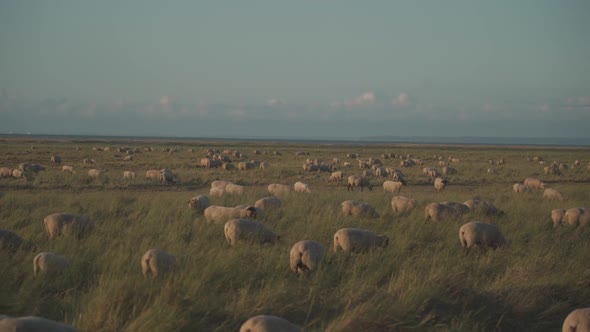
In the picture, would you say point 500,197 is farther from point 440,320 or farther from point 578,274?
point 440,320

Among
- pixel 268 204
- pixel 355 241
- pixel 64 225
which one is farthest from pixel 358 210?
pixel 64 225

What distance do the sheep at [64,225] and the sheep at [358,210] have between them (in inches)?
255

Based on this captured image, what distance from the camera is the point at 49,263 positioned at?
22.7ft

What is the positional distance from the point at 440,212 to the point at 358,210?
2137mm

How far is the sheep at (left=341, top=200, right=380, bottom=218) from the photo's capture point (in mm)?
12555

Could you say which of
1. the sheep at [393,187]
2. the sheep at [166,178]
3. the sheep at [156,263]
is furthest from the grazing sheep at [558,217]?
the sheep at [166,178]

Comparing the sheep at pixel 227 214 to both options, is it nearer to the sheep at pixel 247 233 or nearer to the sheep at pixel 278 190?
the sheep at pixel 247 233

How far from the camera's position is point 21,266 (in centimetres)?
701

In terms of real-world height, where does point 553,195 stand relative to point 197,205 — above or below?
below

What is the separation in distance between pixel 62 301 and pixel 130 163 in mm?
30744

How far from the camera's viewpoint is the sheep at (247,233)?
361 inches

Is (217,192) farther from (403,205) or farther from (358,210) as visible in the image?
(403,205)

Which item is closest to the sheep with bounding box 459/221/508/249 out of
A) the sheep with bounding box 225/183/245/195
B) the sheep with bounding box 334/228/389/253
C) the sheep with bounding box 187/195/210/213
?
the sheep with bounding box 334/228/389/253

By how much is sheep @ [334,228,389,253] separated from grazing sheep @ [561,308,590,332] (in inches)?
153
